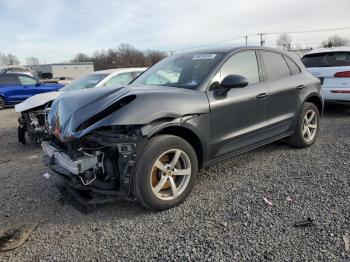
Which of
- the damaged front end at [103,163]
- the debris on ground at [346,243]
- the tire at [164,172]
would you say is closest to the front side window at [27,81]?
the damaged front end at [103,163]

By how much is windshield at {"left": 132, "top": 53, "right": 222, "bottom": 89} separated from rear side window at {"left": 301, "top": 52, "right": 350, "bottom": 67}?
4.71 metres

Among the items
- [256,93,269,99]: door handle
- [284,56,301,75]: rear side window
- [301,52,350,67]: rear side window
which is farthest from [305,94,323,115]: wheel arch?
[301,52,350,67]: rear side window

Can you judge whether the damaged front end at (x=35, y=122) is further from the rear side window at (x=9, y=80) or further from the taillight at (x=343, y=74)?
the rear side window at (x=9, y=80)

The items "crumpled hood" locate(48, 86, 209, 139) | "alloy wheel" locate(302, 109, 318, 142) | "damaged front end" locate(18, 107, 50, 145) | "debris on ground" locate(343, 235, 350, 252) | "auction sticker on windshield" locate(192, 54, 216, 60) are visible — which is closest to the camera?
"debris on ground" locate(343, 235, 350, 252)

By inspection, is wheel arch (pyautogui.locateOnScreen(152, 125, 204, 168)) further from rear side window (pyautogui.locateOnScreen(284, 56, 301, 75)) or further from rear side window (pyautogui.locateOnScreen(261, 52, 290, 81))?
rear side window (pyautogui.locateOnScreen(284, 56, 301, 75))

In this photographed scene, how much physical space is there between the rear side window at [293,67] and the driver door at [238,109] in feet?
2.86

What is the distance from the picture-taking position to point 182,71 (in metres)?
4.29

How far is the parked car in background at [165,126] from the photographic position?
3168 mm

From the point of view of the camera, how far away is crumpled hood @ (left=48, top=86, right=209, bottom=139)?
10.2 feet

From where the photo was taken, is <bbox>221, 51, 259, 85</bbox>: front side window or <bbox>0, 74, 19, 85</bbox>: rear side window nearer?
<bbox>221, 51, 259, 85</bbox>: front side window

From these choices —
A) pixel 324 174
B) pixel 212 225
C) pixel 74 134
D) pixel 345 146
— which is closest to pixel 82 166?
pixel 74 134

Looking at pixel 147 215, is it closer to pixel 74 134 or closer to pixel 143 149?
pixel 143 149

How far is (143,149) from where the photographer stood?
3.21 metres

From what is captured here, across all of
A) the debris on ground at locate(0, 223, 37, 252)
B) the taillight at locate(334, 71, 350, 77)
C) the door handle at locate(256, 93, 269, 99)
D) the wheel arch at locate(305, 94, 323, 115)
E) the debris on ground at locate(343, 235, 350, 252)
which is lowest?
the debris on ground at locate(0, 223, 37, 252)
